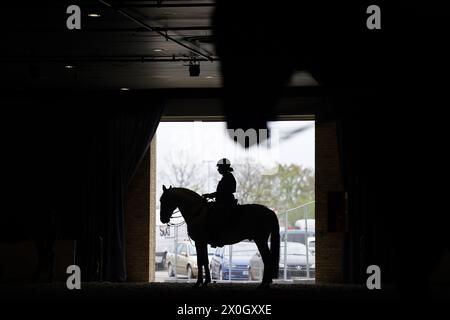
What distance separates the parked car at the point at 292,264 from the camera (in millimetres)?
12258

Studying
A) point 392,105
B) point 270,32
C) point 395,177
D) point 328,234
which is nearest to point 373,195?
point 395,177

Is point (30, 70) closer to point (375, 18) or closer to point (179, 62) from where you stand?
point (179, 62)

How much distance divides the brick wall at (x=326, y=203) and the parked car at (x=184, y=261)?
1757 mm

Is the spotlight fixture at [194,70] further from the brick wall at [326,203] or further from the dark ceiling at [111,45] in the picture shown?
the brick wall at [326,203]

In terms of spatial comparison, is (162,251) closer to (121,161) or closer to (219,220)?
(121,161)

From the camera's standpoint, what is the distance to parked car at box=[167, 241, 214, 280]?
496 inches

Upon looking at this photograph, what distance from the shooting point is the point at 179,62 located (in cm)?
1031

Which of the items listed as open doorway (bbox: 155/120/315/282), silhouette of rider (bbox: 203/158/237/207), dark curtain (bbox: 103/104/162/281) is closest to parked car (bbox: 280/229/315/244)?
open doorway (bbox: 155/120/315/282)

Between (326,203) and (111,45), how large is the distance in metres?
4.25

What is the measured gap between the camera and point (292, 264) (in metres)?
12.4

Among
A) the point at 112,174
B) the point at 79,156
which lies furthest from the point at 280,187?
the point at 79,156

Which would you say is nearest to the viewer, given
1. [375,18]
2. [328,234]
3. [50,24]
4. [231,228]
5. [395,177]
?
[395,177]

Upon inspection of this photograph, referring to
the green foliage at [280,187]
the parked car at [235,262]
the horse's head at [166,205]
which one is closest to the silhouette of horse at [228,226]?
the horse's head at [166,205]

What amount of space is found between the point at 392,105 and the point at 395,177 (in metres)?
0.26
